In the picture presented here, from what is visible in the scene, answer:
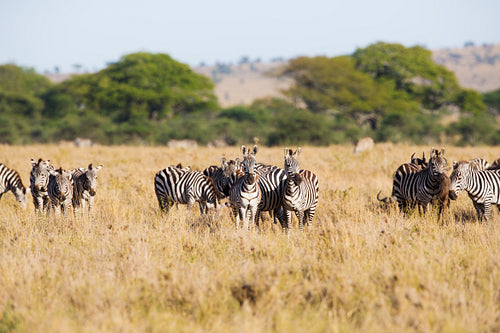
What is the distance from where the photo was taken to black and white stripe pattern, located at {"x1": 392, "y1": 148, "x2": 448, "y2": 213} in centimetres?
894

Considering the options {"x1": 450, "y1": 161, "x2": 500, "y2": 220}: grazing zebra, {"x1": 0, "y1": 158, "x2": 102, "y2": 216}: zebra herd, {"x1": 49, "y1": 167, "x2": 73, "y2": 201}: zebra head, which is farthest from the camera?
{"x1": 0, "y1": 158, "x2": 102, "y2": 216}: zebra herd

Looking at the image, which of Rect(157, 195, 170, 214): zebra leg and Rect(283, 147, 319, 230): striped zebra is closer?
Rect(283, 147, 319, 230): striped zebra

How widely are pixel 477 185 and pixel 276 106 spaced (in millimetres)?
40812

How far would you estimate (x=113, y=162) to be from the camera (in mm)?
19297

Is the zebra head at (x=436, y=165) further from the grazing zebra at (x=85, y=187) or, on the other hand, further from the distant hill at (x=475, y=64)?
the distant hill at (x=475, y=64)

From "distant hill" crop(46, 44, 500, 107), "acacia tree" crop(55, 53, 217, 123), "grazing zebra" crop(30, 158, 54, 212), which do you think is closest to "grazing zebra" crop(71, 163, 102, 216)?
"grazing zebra" crop(30, 158, 54, 212)

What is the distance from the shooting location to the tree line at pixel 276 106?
39250 millimetres

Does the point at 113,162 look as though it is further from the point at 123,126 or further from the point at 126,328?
the point at 123,126

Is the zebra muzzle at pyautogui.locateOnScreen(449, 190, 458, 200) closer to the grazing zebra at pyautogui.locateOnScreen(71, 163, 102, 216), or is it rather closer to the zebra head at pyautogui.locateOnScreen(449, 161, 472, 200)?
the zebra head at pyautogui.locateOnScreen(449, 161, 472, 200)

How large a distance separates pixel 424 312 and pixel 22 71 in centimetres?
7006

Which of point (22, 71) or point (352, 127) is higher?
point (22, 71)

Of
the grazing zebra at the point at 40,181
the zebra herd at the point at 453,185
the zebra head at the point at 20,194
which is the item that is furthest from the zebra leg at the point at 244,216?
the zebra head at the point at 20,194

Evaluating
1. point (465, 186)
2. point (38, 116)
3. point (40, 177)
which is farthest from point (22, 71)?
point (465, 186)

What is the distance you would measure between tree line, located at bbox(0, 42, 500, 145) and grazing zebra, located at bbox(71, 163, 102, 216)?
84.6 feet
